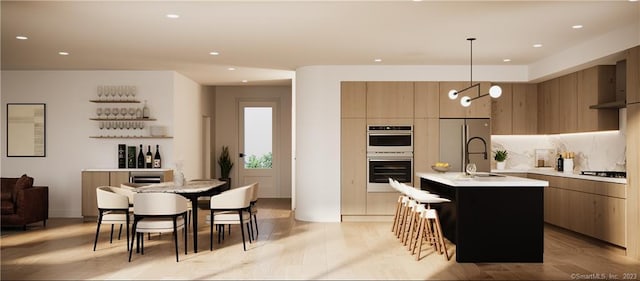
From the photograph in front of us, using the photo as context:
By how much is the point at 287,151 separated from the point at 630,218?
7.64m

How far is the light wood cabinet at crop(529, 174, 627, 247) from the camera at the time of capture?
610cm

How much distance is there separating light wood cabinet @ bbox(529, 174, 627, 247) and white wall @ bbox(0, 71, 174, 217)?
19.2 feet

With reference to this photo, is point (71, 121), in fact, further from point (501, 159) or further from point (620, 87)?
point (620, 87)

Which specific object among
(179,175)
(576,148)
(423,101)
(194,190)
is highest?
(423,101)

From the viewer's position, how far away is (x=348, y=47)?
691cm

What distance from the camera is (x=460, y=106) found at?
8.47 meters

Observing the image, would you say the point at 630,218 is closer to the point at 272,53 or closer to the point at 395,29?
the point at 395,29

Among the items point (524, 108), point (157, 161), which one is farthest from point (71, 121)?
point (524, 108)

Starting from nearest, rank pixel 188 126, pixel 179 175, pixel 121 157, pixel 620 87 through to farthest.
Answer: pixel 179 175
pixel 620 87
pixel 121 157
pixel 188 126

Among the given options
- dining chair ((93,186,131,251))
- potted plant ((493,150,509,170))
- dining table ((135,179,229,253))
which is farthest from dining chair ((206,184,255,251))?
potted plant ((493,150,509,170))

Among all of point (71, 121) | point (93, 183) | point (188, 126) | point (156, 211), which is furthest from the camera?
point (188, 126)

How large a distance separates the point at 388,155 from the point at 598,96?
2978mm

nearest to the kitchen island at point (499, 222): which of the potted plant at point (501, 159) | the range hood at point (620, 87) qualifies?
the range hood at point (620, 87)

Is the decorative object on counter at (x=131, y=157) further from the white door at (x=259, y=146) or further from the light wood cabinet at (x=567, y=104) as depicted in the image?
the light wood cabinet at (x=567, y=104)
